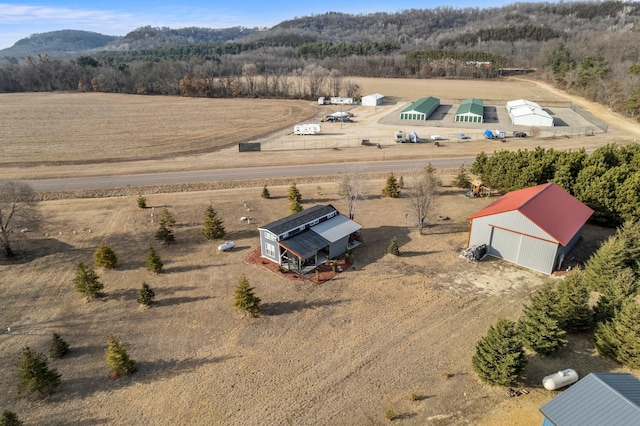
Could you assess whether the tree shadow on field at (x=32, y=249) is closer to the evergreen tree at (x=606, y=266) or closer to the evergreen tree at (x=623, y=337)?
the evergreen tree at (x=623, y=337)

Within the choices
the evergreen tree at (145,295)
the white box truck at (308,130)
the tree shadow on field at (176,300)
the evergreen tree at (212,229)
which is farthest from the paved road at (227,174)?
the evergreen tree at (145,295)

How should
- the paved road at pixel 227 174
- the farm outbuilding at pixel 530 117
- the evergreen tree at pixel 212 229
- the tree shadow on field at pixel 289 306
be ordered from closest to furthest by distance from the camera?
1. the tree shadow on field at pixel 289 306
2. the evergreen tree at pixel 212 229
3. the paved road at pixel 227 174
4. the farm outbuilding at pixel 530 117

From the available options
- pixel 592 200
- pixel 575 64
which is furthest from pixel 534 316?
pixel 575 64

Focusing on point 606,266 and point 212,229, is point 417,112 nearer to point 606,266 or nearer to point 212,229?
point 212,229

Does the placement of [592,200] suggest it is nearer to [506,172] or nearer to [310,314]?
[506,172]

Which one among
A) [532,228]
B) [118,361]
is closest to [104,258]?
[118,361]
